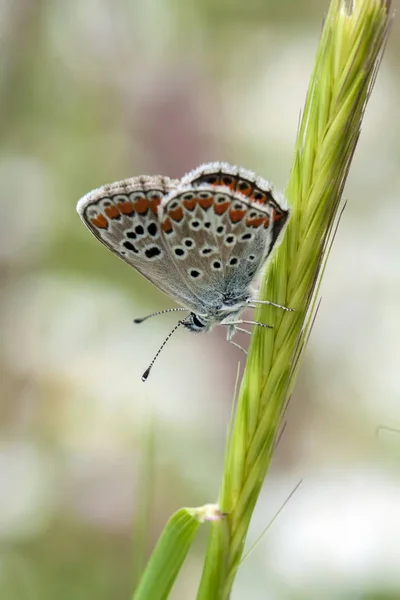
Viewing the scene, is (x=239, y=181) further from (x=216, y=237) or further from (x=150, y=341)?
(x=150, y=341)

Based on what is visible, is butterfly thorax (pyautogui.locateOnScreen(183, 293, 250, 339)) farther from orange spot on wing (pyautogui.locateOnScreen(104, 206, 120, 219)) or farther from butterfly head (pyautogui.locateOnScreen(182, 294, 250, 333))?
orange spot on wing (pyautogui.locateOnScreen(104, 206, 120, 219))

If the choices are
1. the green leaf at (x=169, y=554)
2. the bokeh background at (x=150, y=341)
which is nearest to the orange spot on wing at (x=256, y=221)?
the green leaf at (x=169, y=554)

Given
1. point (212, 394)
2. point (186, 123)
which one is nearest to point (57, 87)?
point (186, 123)

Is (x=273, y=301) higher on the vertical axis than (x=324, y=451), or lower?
higher

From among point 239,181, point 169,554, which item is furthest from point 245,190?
point 169,554

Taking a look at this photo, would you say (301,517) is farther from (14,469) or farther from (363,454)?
(14,469)

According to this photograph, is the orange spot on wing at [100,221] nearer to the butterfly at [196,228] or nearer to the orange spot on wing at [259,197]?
the butterfly at [196,228]
